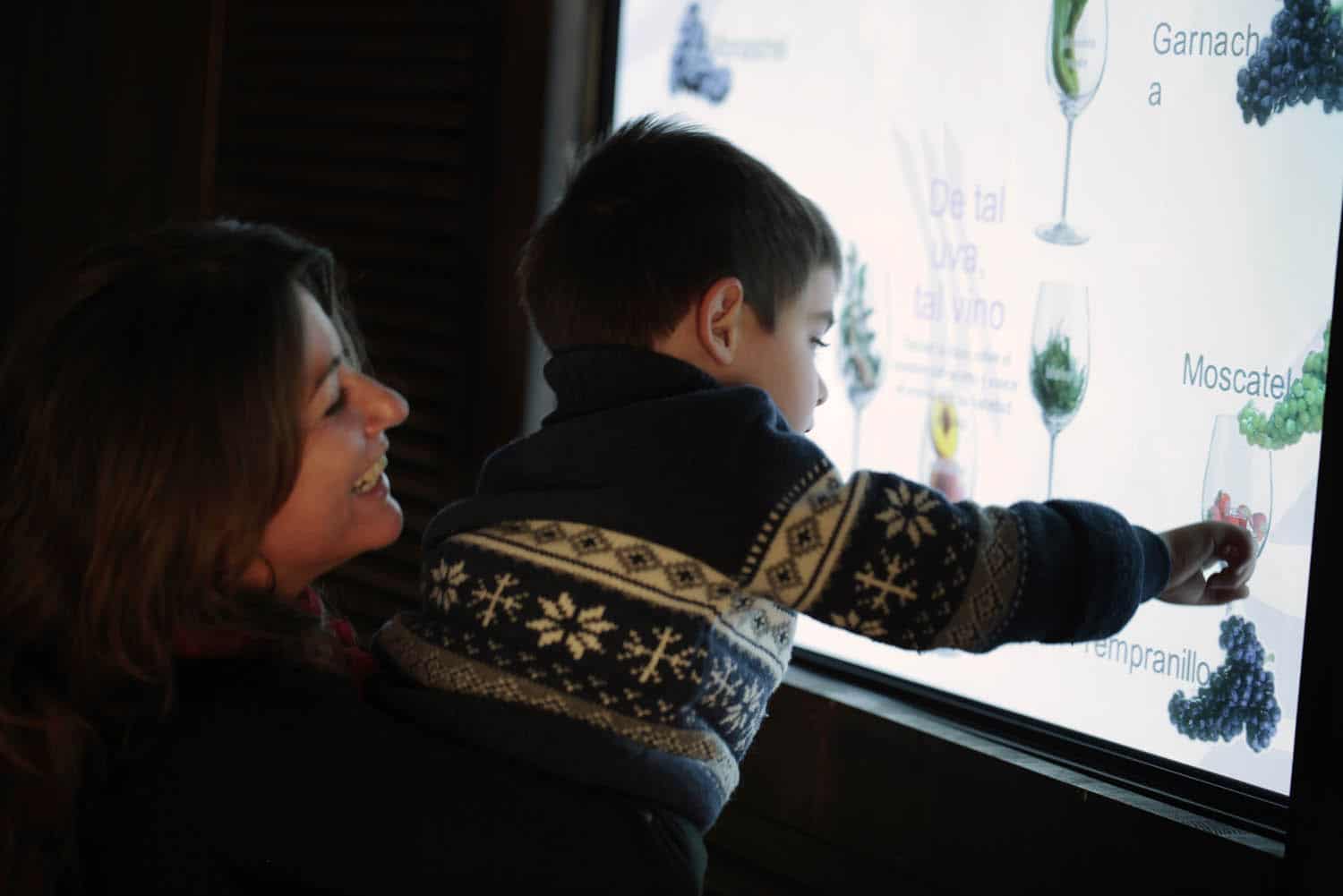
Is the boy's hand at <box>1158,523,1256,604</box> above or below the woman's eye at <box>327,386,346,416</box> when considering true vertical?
below

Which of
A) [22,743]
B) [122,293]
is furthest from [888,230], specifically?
[22,743]

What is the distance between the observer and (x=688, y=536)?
121 centimetres

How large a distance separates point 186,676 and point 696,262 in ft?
1.97

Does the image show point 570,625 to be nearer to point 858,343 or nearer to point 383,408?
point 383,408

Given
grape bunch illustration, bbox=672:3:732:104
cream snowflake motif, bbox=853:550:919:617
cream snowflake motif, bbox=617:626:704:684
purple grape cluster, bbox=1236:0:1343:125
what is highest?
grape bunch illustration, bbox=672:3:732:104

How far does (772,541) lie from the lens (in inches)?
45.4

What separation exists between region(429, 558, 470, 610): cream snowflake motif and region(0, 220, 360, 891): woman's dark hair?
18 centimetres

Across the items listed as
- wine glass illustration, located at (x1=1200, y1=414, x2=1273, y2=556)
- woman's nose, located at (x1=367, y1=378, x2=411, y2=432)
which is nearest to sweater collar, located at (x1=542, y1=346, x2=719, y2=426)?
woman's nose, located at (x1=367, y1=378, x2=411, y2=432)

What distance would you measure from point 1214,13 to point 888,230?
0.46 metres

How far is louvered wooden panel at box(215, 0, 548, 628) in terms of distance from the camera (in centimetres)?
201

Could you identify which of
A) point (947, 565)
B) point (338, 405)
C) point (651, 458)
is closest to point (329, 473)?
point (338, 405)

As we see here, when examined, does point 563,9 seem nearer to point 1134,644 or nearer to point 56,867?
point 1134,644

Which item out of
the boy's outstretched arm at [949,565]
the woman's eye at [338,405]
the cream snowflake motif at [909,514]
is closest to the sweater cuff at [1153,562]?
the boy's outstretched arm at [949,565]

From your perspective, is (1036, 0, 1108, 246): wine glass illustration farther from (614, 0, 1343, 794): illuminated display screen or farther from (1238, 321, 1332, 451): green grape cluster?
(1238, 321, 1332, 451): green grape cluster
